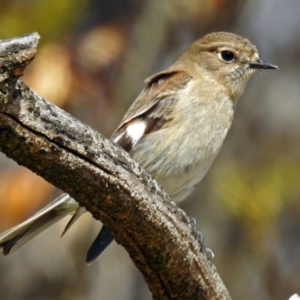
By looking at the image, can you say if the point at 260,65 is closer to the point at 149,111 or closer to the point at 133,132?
the point at 149,111

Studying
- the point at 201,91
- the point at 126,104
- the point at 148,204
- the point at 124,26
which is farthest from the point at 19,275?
the point at 148,204

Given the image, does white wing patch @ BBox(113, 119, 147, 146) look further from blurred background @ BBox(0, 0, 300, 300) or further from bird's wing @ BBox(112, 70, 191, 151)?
blurred background @ BBox(0, 0, 300, 300)

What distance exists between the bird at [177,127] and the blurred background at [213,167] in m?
0.85

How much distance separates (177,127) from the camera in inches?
169

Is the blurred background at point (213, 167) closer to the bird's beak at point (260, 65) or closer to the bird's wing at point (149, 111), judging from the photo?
the bird's wing at point (149, 111)

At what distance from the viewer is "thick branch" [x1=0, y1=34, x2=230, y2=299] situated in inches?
97.3

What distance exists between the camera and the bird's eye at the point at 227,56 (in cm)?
490

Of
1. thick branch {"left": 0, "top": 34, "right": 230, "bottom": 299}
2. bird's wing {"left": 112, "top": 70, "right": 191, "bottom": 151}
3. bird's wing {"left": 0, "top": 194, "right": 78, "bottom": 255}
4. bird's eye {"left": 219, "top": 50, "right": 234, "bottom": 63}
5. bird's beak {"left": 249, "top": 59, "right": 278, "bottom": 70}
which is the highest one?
bird's beak {"left": 249, "top": 59, "right": 278, "bottom": 70}

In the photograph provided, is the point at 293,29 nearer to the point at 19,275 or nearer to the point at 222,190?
the point at 222,190

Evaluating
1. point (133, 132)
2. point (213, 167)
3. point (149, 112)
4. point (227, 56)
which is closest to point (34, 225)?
point (133, 132)

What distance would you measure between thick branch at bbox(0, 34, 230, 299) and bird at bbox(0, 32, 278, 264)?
920 millimetres

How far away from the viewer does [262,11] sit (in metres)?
6.92

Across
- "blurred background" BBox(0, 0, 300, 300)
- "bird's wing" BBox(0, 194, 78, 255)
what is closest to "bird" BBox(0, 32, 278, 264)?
"bird's wing" BBox(0, 194, 78, 255)

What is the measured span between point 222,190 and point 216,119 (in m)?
1.92
